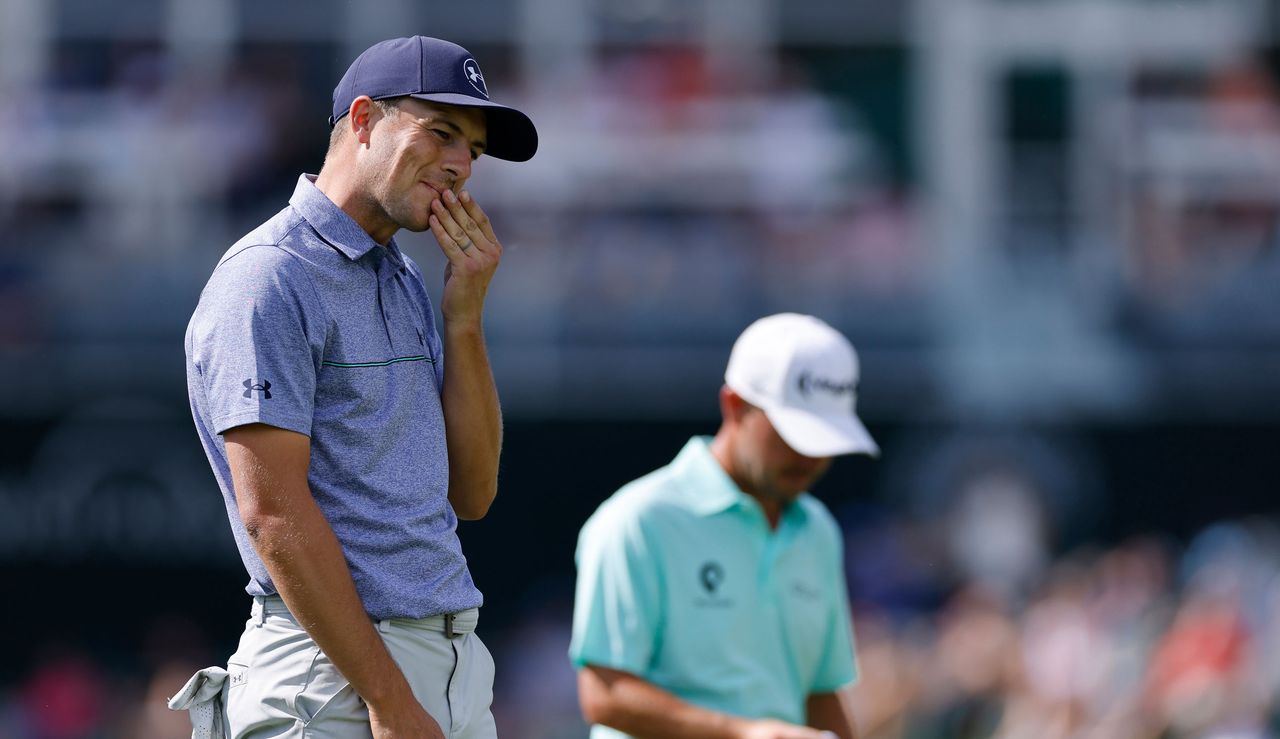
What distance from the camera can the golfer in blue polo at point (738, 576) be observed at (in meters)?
4.07

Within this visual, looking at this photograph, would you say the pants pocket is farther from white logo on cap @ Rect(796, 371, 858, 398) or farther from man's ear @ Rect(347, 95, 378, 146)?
white logo on cap @ Rect(796, 371, 858, 398)

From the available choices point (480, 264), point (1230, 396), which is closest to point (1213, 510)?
point (1230, 396)

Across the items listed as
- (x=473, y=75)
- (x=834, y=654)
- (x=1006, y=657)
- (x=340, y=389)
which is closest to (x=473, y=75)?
(x=473, y=75)

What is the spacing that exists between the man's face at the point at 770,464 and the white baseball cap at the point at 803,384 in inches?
1.7

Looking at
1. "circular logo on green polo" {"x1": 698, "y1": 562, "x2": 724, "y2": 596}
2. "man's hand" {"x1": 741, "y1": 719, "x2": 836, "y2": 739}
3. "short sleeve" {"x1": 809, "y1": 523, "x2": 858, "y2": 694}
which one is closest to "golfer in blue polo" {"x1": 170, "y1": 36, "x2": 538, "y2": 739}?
"man's hand" {"x1": 741, "y1": 719, "x2": 836, "y2": 739}

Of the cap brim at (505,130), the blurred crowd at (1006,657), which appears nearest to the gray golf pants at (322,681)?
the cap brim at (505,130)

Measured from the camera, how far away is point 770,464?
14.2 feet

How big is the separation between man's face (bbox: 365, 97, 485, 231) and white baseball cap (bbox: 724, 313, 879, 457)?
145 centimetres

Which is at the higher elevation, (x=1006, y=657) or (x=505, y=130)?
(x=505, y=130)

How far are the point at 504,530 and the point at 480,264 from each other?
9745 mm

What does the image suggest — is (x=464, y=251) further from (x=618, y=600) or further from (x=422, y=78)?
(x=618, y=600)

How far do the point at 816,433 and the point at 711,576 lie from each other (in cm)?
38

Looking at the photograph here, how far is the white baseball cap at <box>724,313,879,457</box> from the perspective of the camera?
4.22 metres

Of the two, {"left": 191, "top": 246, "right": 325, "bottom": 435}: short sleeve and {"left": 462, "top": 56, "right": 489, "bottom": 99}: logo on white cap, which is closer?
{"left": 191, "top": 246, "right": 325, "bottom": 435}: short sleeve
